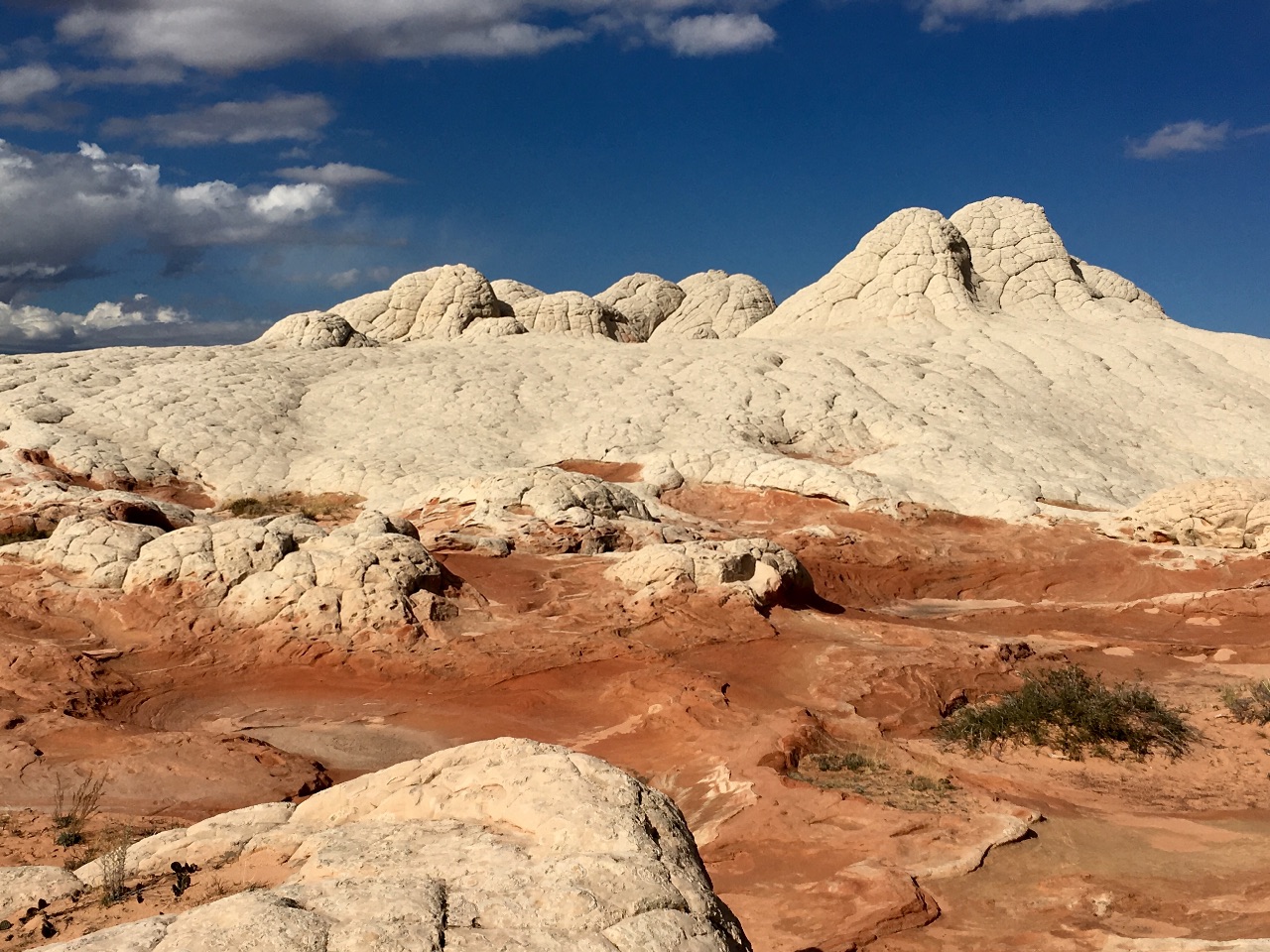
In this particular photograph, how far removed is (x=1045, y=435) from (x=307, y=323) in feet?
66.0

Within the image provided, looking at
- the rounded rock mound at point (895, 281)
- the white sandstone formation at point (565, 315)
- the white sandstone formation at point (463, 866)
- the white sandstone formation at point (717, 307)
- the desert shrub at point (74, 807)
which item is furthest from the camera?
the white sandstone formation at point (717, 307)

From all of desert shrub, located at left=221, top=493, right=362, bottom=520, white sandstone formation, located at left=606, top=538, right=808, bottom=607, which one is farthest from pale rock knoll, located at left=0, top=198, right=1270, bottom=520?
white sandstone formation, located at left=606, top=538, right=808, bottom=607

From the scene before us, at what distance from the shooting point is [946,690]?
10.6 metres

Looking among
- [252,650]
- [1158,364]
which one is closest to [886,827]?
[252,650]

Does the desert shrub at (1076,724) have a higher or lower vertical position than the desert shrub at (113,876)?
lower

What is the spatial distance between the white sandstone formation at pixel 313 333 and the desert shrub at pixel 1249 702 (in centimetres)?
2392

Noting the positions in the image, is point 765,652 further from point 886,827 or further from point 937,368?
point 937,368

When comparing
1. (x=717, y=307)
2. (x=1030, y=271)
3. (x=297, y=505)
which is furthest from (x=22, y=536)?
(x=717, y=307)

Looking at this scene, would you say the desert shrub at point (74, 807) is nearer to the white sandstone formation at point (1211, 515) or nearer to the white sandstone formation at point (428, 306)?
the white sandstone formation at point (1211, 515)

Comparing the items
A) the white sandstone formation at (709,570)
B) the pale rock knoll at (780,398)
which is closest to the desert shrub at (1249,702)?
the white sandstone formation at (709,570)

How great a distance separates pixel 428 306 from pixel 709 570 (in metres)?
23.9

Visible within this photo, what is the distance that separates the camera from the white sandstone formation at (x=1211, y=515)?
56.2 ft

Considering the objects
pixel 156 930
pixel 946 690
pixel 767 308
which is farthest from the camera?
pixel 767 308

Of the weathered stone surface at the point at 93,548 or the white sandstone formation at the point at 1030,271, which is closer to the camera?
the weathered stone surface at the point at 93,548
